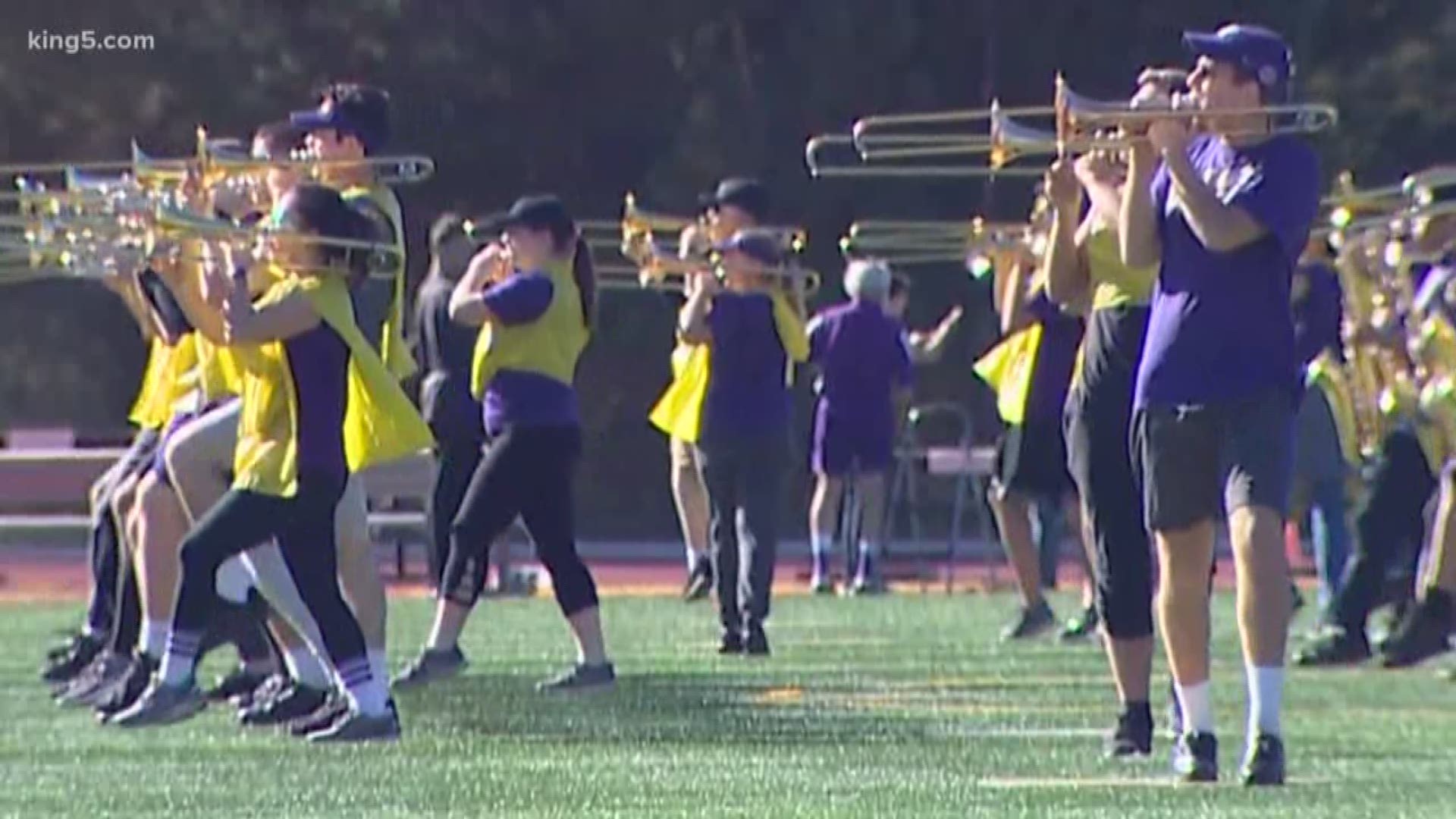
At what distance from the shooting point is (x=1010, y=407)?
14828 mm

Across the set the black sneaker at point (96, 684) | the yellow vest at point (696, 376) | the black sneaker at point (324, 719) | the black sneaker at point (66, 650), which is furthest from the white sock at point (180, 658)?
the yellow vest at point (696, 376)

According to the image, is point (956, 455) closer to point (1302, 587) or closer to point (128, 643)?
point (1302, 587)

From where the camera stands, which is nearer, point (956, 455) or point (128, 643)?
point (128, 643)

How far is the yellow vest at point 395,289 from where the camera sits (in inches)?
459

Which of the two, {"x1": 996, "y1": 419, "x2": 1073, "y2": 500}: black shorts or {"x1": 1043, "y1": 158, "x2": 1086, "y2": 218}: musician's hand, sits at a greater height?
{"x1": 1043, "y1": 158, "x2": 1086, "y2": 218}: musician's hand

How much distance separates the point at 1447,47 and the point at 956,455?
7.84 metres

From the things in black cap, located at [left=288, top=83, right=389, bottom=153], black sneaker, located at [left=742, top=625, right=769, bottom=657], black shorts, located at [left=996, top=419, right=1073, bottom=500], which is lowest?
A: black sneaker, located at [left=742, top=625, right=769, bottom=657]

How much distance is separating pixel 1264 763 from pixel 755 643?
590cm

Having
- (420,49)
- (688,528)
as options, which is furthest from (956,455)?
(420,49)

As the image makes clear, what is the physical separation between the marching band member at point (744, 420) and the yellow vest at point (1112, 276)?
489 centimetres

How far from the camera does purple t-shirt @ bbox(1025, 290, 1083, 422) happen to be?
47.5 ft

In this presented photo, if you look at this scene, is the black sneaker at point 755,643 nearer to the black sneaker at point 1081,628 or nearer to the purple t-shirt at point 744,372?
the purple t-shirt at point 744,372

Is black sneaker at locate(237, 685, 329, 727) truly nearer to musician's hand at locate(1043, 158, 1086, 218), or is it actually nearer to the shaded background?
musician's hand at locate(1043, 158, 1086, 218)

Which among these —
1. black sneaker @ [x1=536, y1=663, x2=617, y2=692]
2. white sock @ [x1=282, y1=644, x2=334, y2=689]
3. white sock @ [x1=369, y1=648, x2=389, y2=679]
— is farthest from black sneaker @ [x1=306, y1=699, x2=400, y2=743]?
black sneaker @ [x1=536, y1=663, x2=617, y2=692]
